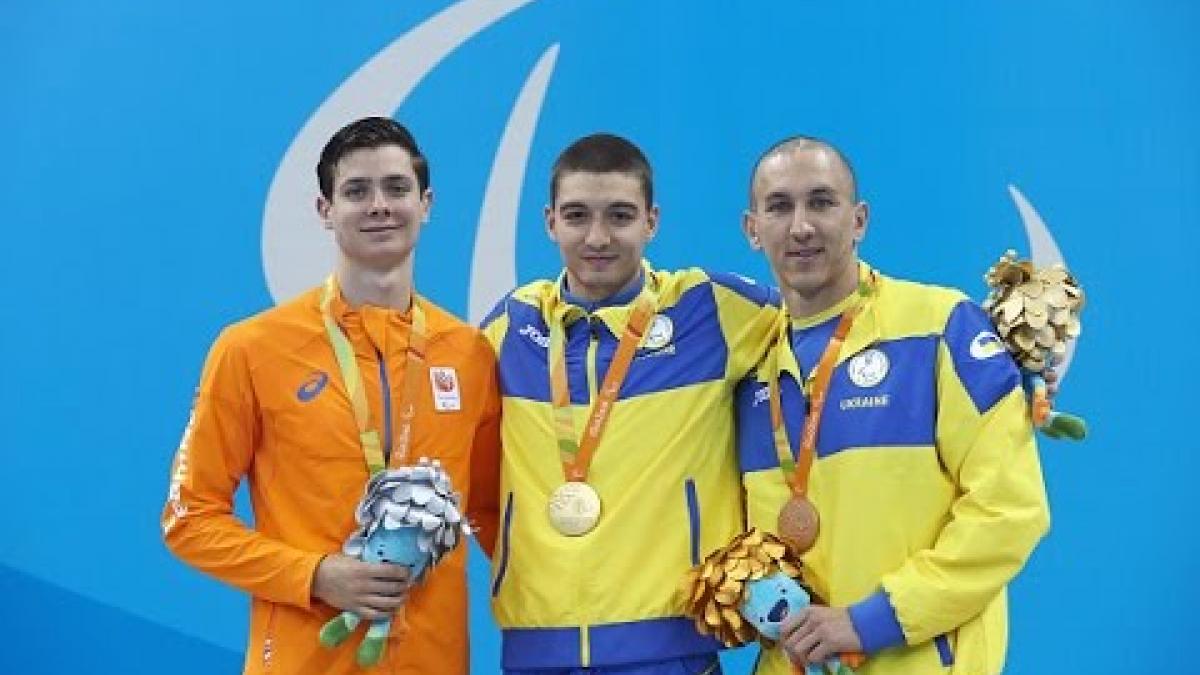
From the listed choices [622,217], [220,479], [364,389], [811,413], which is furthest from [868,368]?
[220,479]

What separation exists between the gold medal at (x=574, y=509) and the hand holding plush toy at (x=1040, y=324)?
95 centimetres

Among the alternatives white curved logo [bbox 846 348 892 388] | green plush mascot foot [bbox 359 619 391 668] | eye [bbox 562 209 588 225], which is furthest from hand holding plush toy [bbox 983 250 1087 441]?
green plush mascot foot [bbox 359 619 391 668]

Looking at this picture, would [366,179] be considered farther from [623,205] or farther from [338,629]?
[338,629]

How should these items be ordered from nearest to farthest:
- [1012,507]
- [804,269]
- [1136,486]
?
1. [1012,507]
2. [804,269]
3. [1136,486]

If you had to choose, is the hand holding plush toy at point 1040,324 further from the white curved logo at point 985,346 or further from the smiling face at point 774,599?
the smiling face at point 774,599

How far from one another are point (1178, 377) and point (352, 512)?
336cm

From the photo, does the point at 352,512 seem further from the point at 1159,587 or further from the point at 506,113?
the point at 1159,587

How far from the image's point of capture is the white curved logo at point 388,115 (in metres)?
5.07

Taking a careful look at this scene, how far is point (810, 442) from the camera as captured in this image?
284cm

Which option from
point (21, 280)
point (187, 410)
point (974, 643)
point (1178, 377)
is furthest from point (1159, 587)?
point (21, 280)

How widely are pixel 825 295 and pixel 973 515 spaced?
585 mm

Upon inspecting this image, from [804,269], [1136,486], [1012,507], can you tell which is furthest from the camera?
[1136,486]

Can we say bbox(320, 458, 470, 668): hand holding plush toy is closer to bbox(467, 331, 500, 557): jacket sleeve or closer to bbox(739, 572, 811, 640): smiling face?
bbox(467, 331, 500, 557): jacket sleeve

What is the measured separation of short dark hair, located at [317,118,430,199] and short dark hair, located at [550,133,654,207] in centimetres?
34
